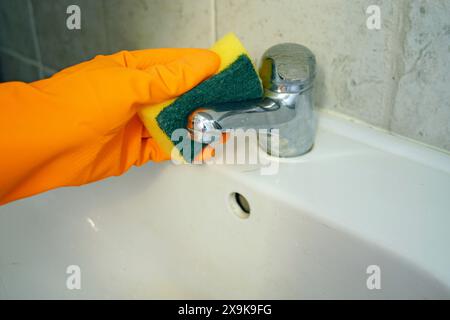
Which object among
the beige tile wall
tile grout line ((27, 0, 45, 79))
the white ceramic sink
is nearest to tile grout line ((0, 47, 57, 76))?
tile grout line ((27, 0, 45, 79))

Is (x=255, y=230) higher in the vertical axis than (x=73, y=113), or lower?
lower

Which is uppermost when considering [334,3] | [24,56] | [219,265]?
[334,3]

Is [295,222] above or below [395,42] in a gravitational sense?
below

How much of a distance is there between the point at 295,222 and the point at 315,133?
0.10m

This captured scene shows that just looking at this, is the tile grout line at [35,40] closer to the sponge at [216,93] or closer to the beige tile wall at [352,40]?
the beige tile wall at [352,40]

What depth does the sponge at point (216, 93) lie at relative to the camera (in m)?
0.40

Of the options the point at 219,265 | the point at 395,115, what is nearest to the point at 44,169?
the point at 219,265

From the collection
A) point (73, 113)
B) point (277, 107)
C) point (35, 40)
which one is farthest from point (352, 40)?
point (35, 40)

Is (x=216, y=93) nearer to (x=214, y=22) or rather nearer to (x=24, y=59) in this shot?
(x=214, y=22)

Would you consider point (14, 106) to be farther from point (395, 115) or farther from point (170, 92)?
point (395, 115)

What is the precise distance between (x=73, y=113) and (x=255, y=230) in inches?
6.8

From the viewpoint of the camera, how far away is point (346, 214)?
0.38 m

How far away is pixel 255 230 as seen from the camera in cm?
44

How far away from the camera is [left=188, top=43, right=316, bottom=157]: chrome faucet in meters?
0.38
